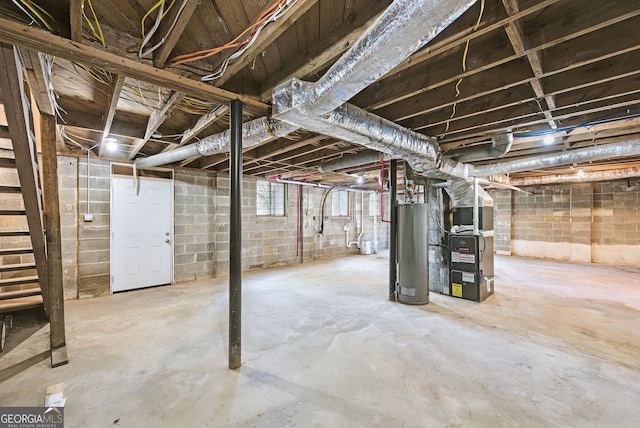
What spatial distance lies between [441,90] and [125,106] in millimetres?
2951

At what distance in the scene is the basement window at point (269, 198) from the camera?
19.8 ft

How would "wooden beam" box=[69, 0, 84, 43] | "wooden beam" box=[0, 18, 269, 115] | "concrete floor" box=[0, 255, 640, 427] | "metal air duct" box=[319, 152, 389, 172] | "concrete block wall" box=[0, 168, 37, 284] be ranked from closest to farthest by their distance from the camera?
"wooden beam" box=[69, 0, 84, 43], "wooden beam" box=[0, 18, 269, 115], "concrete floor" box=[0, 255, 640, 427], "concrete block wall" box=[0, 168, 37, 284], "metal air duct" box=[319, 152, 389, 172]

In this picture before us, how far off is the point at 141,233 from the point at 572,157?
5.92m

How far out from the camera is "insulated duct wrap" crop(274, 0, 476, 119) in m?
1.08

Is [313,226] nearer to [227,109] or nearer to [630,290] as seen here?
[227,109]

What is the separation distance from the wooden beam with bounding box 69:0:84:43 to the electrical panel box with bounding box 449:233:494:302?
417 cm

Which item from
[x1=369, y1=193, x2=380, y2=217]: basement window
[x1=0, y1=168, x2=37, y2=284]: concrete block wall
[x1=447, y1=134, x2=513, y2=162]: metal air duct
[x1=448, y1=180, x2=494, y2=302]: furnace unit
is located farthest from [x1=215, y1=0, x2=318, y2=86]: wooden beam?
[x1=369, y1=193, x2=380, y2=217]: basement window

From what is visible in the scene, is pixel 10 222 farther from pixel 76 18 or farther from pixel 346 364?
pixel 346 364


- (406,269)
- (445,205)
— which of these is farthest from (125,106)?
(445,205)

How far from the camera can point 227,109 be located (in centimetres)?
231

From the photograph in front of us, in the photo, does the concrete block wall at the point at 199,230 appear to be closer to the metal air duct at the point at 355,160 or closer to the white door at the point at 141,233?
the white door at the point at 141,233

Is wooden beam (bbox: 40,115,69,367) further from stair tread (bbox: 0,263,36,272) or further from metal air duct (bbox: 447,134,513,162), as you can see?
metal air duct (bbox: 447,134,513,162)

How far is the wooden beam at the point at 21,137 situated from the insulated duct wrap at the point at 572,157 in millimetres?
4432

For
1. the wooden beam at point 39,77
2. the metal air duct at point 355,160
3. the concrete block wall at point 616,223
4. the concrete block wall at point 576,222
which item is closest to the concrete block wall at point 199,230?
the metal air duct at point 355,160
